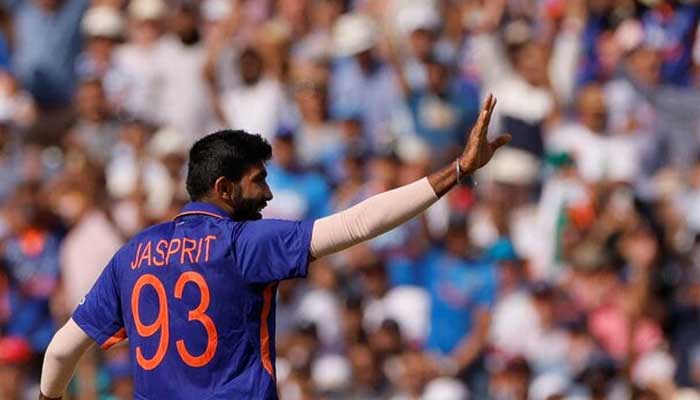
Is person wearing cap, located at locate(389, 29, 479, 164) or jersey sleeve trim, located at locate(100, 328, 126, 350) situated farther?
person wearing cap, located at locate(389, 29, 479, 164)

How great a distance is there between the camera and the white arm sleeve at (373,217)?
6535 millimetres

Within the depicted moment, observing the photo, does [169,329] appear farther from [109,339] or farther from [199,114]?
[199,114]

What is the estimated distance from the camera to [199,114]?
14.6 meters

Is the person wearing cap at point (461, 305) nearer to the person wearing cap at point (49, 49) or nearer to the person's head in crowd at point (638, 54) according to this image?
the person's head in crowd at point (638, 54)

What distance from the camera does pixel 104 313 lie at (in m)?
7.16

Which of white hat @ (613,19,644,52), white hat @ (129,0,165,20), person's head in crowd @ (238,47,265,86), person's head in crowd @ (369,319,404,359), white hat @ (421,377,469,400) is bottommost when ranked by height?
white hat @ (421,377,469,400)

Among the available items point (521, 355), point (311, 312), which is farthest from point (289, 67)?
point (521, 355)

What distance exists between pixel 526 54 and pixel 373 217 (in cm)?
771

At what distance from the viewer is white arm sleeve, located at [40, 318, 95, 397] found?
7246 mm

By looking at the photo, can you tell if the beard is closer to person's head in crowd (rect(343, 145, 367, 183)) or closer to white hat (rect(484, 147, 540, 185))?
person's head in crowd (rect(343, 145, 367, 183))

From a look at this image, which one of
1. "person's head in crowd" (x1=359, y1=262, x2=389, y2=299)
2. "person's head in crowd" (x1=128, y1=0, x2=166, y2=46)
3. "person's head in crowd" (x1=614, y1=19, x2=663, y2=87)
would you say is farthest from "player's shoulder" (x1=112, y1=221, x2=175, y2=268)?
"person's head in crowd" (x1=128, y1=0, x2=166, y2=46)

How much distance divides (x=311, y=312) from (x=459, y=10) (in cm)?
339

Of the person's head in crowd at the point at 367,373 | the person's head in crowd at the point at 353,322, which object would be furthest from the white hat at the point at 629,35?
the person's head in crowd at the point at 367,373

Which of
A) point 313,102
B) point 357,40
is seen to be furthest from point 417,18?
point 313,102
